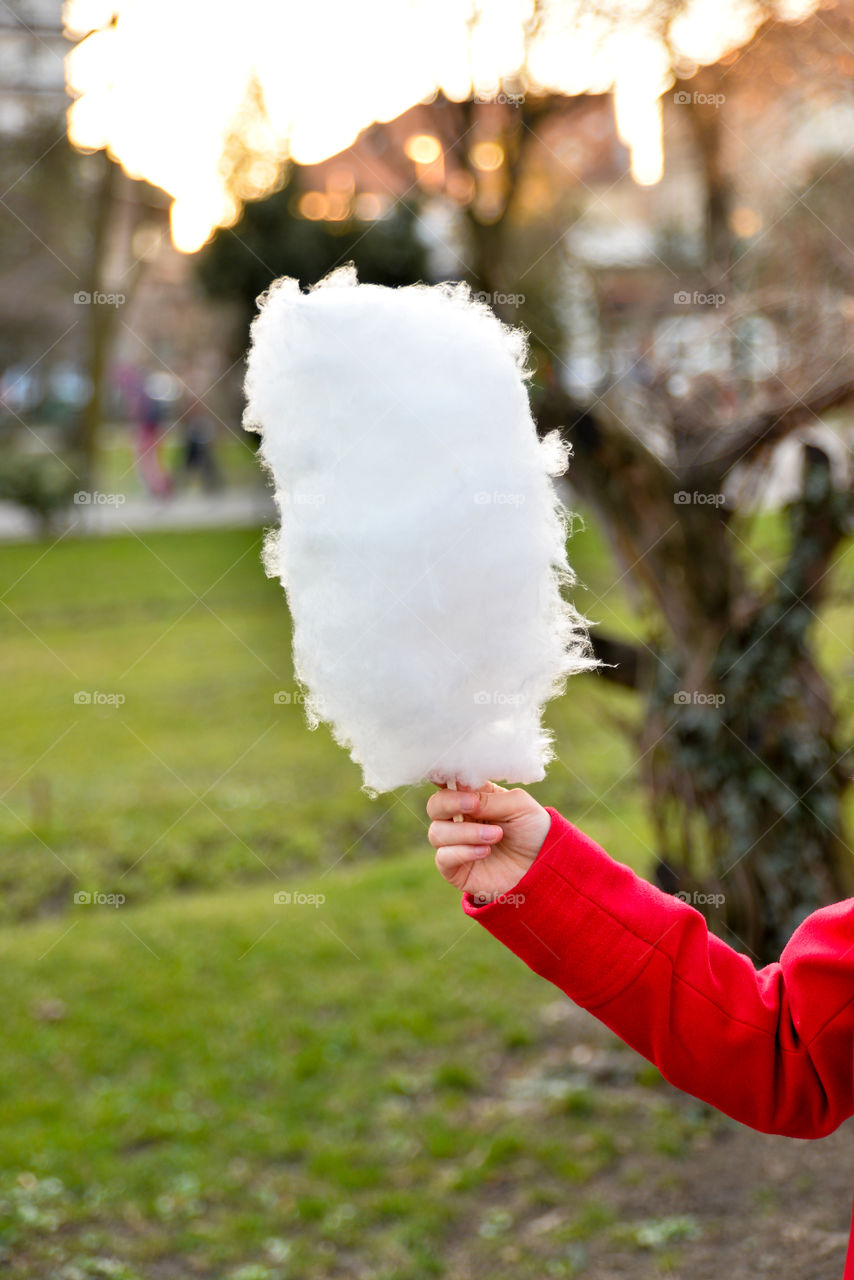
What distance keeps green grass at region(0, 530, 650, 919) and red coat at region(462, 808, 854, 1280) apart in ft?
7.28

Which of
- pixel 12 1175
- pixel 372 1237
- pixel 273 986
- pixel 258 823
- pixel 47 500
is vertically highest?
pixel 47 500

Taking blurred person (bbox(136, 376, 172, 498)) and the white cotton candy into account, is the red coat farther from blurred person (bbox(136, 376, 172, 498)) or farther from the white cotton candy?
blurred person (bbox(136, 376, 172, 498))

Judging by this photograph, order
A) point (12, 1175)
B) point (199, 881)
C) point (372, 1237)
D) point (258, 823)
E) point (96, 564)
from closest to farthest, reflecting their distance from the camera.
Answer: point (372, 1237) < point (12, 1175) < point (199, 881) < point (258, 823) < point (96, 564)

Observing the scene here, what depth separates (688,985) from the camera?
1.50m

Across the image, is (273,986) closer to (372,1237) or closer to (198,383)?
(372,1237)

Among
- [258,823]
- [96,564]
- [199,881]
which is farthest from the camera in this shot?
[96,564]

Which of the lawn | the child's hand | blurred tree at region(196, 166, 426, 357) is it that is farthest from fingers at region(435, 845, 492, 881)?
blurred tree at region(196, 166, 426, 357)

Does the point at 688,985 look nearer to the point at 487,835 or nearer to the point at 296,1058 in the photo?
the point at 487,835

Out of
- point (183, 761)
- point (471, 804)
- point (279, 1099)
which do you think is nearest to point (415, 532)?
point (471, 804)

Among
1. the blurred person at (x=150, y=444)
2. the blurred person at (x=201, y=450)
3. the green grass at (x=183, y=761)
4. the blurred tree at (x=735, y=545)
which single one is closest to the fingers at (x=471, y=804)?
the blurred tree at (x=735, y=545)

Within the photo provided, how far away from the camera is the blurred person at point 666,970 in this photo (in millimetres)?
1480

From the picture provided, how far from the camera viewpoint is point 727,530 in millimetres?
3434

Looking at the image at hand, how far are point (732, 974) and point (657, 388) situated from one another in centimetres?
232

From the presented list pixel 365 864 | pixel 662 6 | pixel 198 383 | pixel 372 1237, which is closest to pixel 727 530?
pixel 662 6
